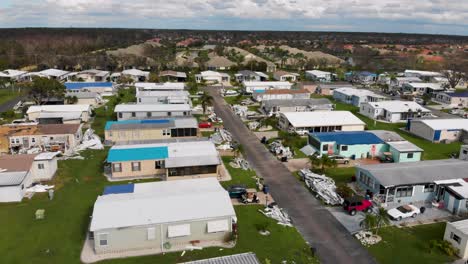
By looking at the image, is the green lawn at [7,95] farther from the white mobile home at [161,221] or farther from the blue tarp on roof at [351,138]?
the blue tarp on roof at [351,138]

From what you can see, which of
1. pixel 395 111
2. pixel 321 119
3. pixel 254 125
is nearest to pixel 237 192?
pixel 254 125

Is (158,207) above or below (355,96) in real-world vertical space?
below

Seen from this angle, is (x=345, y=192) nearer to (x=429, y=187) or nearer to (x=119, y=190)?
(x=429, y=187)

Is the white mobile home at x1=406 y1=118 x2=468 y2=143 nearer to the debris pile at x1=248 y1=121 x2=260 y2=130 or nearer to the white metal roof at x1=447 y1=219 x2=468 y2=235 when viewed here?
the debris pile at x1=248 y1=121 x2=260 y2=130

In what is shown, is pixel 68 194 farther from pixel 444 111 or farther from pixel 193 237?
pixel 444 111

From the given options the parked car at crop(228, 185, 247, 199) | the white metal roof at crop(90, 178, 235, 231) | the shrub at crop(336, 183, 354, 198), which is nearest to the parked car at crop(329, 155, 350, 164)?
the shrub at crop(336, 183, 354, 198)
